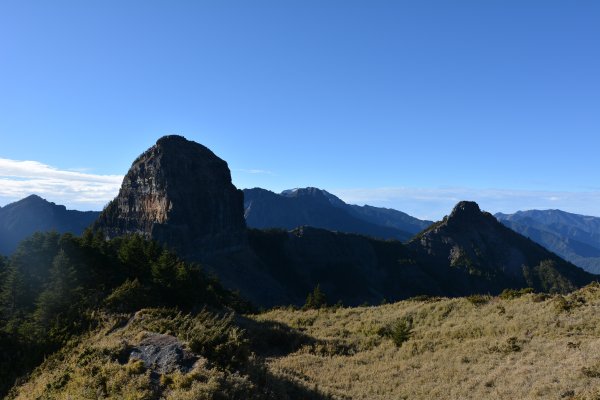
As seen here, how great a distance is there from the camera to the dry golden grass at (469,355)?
17.0 m

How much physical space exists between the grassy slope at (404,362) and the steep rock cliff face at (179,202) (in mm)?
112820

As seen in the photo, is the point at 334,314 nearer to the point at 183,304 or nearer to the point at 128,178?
the point at 183,304

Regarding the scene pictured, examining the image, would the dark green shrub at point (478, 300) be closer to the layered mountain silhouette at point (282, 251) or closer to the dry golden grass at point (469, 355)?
the dry golden grass at point (469, 355)

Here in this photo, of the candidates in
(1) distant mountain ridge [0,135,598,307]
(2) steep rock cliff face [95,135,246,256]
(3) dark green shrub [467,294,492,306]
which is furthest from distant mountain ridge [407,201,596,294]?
(3) dark green shrub [467,294,492,306]

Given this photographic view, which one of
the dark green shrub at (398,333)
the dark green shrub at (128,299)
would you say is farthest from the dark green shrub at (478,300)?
the dark green shrub at (128,299)

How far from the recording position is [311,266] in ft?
544

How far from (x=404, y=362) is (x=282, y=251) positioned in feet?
473

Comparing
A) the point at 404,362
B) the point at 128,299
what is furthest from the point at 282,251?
the point at 404,362

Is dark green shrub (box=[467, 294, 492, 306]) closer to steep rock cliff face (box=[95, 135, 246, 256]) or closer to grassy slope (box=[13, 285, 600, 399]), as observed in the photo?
grassy slope (box=[13, 285, 600, 399])

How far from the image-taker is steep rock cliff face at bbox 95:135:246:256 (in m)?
142

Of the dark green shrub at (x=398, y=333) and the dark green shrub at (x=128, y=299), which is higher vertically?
the dark green shrub at (x=128, y=299)

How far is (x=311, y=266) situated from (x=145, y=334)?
149389 mm

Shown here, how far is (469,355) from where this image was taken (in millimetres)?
22031

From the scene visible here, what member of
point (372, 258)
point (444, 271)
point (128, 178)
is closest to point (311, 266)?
point (372, 258)
